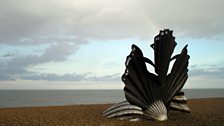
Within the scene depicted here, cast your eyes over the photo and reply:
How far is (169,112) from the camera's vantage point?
18812 mm

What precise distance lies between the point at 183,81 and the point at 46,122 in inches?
277

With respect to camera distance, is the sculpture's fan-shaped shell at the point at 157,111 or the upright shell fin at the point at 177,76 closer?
the sculpture's fan-shaped shell at the point at 157,111

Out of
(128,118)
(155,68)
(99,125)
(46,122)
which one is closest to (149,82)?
(155,68)

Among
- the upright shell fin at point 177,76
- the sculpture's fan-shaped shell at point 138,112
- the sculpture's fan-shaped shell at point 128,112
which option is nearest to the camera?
the sculpture's fan-shaped shell at point 138,112

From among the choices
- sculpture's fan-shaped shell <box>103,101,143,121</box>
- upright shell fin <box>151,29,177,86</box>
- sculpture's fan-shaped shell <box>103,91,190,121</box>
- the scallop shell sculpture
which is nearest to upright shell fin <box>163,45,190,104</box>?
the scallop shell sculpture

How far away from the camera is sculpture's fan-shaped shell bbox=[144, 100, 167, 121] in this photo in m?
16.1

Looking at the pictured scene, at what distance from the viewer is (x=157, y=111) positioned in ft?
53.0

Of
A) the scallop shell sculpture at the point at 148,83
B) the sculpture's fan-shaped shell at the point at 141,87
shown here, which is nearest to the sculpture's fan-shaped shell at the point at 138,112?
the scallop shell sculpture at the point at 148,83

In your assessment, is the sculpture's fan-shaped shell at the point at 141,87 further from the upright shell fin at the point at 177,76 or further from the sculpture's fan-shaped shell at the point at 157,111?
the upright shell fin at the point at 177,76

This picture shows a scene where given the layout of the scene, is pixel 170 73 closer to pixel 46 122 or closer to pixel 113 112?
pixel 113 112

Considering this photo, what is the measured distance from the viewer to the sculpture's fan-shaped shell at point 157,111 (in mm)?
16125

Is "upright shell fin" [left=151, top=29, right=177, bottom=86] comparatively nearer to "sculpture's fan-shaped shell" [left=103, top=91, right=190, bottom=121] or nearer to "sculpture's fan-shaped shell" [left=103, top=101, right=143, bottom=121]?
"sculpture's fan-shaped shell" [left=103, top=91, right=190, bottom=121]

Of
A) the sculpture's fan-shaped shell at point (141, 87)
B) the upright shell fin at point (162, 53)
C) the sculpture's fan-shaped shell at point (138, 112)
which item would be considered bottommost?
the sculpture's fan-shaped shell at point (138, 112)

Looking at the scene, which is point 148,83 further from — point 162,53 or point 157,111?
point 162,53
